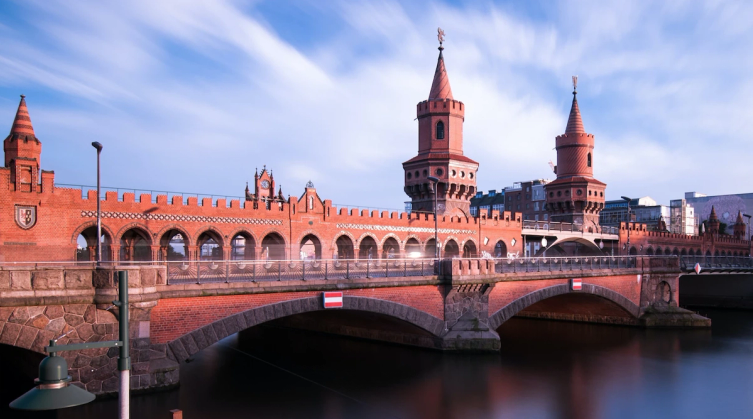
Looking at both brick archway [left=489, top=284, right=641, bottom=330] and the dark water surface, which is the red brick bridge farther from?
the dark water surface

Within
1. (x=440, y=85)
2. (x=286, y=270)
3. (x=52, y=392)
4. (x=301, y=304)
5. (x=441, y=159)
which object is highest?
(x=440, y=85)

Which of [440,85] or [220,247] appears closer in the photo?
[220,247]

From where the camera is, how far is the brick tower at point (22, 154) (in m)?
27.2

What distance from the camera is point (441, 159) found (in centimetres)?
4906

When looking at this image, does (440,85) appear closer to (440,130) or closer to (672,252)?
(440,130)

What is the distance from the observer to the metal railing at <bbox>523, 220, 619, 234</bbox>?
183ft

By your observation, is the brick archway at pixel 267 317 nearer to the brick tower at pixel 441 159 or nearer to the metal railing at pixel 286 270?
the metal railing at pixel 286 270

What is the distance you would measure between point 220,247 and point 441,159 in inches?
859

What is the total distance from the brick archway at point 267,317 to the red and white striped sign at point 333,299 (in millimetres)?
257

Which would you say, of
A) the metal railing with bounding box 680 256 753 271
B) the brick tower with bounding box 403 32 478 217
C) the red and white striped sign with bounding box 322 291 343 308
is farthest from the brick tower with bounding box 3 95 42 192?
the metal railing with bounding box 680 256 753 271

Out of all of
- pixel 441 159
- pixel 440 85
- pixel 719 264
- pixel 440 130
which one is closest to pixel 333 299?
pixel 441 159

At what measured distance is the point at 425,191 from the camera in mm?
50094

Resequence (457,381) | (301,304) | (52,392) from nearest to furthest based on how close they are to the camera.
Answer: (52,392)
(301,304)
(457,381)

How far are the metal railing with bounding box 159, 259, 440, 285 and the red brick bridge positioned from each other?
0.36 ft
